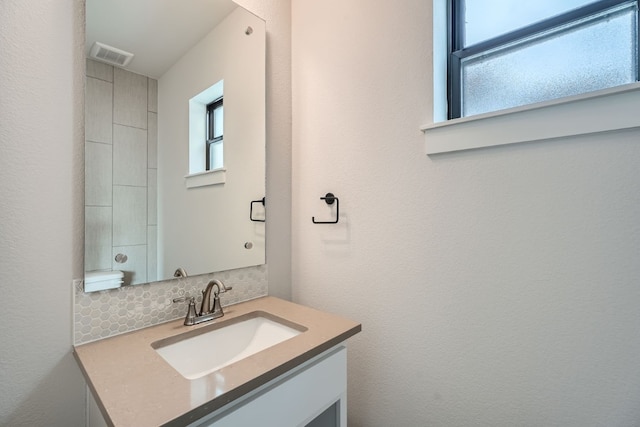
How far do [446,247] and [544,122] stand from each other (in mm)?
458

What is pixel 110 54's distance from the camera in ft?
3.06

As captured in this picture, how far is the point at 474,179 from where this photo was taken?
0.93 meters

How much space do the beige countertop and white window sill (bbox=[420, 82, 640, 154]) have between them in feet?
2.39

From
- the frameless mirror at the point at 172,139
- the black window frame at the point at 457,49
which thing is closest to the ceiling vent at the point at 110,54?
the frameless mirror at the point at 172,139

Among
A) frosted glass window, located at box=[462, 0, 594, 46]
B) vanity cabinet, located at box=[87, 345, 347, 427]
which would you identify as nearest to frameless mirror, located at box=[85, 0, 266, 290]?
vanity cabinet, located at box=[87, 345, 347, 427]

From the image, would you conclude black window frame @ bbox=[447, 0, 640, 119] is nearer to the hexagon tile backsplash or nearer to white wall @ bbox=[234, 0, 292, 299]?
white wall @ bbox=[234, 0, 292, 299]

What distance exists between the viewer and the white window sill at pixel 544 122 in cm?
70

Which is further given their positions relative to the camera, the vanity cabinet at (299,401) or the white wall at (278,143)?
the white wall at (278,143)

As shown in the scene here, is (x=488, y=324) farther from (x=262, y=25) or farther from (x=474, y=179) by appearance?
(x=262, y=25)

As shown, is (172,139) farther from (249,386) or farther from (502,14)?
(502,14)

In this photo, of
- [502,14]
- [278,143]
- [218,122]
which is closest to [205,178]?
[218,122]

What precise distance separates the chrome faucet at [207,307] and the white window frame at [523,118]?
90cm

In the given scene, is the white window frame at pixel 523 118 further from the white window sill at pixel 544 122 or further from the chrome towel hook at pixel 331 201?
the chrome towel hook at pixel 331 201

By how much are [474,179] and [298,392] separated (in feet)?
2.75
